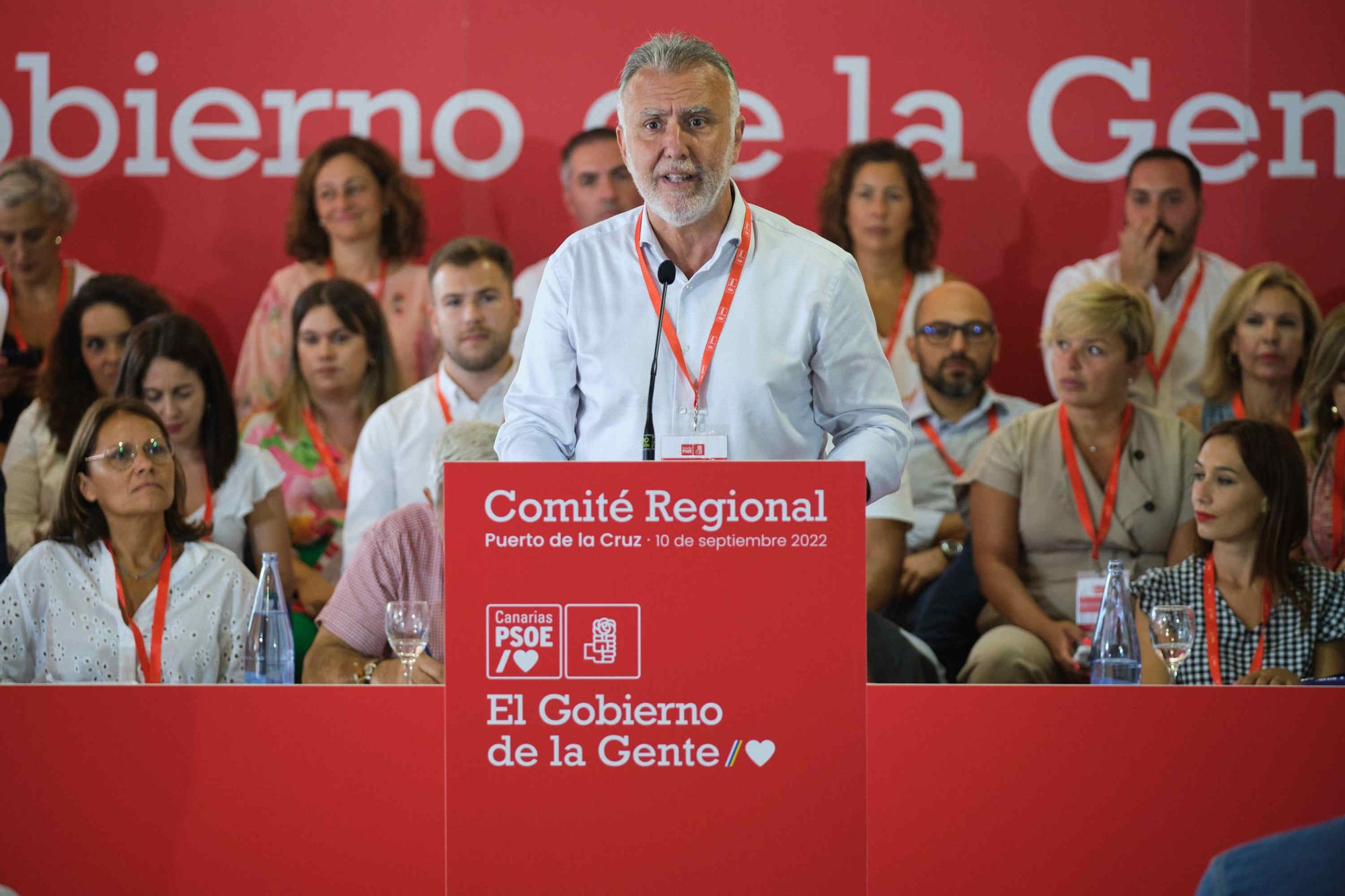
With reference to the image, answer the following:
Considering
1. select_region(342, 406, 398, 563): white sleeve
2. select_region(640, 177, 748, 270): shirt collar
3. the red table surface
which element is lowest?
the red table surface

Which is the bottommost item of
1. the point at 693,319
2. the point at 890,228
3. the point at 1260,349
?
the point at 693,319

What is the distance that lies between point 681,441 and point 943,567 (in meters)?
2.57

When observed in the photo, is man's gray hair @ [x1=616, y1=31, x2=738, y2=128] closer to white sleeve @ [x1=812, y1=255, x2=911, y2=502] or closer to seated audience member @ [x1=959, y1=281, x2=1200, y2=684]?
white sleeve @ [x1=812, y1=255, x2=911, y2=502]

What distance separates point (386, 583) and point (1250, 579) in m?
2.03

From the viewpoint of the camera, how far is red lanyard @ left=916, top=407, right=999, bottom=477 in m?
4.68

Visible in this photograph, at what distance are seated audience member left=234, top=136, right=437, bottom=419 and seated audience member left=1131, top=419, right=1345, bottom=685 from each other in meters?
2.53

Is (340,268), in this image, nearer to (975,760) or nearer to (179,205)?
(179,205)

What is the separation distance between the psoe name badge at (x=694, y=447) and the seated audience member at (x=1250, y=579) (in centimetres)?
174

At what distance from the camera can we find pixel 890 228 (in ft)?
16.0

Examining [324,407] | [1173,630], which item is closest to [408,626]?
[1173,630]

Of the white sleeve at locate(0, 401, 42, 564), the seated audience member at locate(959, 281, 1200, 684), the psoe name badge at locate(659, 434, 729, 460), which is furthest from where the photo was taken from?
the white sleeve at locate(0, 401, 42, 564)

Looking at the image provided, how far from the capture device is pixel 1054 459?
4242 mm

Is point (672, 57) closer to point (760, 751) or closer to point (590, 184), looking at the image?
point (760, 751)

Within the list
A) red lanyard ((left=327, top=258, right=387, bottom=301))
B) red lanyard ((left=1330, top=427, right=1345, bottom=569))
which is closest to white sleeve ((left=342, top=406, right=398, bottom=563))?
red lanyard ((left=327, top=258, right=387, bottom=301))
